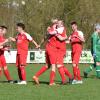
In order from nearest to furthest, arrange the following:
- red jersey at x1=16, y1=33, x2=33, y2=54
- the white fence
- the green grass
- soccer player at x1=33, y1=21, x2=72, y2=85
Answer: the green grass < soccer player at x1=33, y1=21, x2=72, y2=85 < red jersey at x1=16, y1=33, x2=33, y2=54 < the white fence

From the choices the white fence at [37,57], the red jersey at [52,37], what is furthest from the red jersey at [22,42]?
the white fence at [37,57]

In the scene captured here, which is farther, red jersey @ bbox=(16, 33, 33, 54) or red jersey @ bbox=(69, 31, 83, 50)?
red jersey @ bbox=(69, 31, 83, 50)

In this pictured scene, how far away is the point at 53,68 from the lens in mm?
15453

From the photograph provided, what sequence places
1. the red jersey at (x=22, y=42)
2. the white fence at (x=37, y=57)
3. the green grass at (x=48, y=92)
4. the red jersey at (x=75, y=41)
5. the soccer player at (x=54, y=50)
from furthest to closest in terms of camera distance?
the white fence at (x=37, y=57)
the red jersey at (x=75, y=41)
the red jersey at (x=22, y=42)
the soccer player at (x=54, y=50)
the green grass at (x=48, y=92)

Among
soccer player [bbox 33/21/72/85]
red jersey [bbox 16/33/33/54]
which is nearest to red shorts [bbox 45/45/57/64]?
soccer player [bbox 33/21/72/85]

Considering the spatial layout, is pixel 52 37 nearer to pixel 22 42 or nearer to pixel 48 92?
pixel 22 42

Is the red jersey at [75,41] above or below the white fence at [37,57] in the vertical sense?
above

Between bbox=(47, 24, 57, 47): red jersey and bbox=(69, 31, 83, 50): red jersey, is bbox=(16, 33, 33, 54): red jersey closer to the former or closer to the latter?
bbox=(47, 24, 57, 47): red jersey

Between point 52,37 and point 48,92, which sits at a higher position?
point 52,37

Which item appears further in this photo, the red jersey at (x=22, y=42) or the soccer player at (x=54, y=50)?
the red jersey at (x=22, y=42)

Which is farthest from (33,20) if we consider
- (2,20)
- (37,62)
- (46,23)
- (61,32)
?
(61,32)

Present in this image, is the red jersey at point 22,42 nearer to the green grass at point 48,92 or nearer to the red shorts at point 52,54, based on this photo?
the red shorts at point 52,54

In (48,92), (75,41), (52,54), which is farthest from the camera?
(75,41)

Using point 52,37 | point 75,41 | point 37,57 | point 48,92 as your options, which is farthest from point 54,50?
point 37,57
